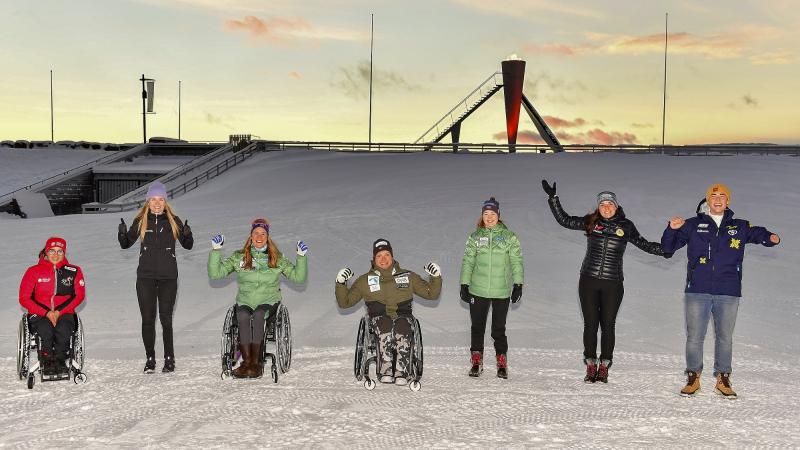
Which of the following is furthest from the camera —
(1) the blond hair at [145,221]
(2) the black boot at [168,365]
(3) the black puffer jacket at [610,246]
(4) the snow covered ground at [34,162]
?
(4) the snow covered ground at [34,162]

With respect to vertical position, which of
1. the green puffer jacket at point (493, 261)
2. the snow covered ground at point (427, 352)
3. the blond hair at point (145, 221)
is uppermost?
the blond hair at point (145, 221)

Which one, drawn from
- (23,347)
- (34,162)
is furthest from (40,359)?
(34,162)

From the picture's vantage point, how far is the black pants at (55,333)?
8164 mm

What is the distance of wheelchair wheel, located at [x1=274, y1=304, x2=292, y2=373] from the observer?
8.46 meters

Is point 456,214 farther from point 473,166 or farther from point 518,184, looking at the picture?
point 473,166

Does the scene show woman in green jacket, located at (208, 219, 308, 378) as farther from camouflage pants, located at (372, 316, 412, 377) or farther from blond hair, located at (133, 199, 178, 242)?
camouflage pants, located at (372, 316, 412, 377)

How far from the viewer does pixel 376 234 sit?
20453 mm

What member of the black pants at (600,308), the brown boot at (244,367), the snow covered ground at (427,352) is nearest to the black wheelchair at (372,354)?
the snow covered ground at (427,352)

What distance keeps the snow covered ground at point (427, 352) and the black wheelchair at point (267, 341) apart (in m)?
0.18

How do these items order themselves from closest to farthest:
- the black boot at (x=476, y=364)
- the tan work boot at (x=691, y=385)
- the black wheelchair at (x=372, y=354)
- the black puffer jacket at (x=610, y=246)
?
the tan work boot at (x=691, y=385)
the black wheelchair at (x=372, y=354)
the black puffer jacket at (x=610, y=246)
the black boot at (x=476, y=364)

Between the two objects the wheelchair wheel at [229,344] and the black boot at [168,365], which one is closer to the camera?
the wheelchair wheel at [229,344]

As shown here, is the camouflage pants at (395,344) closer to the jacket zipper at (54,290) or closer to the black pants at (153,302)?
the black pants at (153,302)

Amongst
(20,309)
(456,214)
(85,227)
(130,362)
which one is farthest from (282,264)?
(85,227)

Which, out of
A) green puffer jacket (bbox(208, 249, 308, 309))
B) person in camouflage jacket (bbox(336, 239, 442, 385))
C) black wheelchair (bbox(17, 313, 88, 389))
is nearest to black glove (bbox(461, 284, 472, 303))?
person in camouflage jacket (bbox(336, 239, 442, 385))
